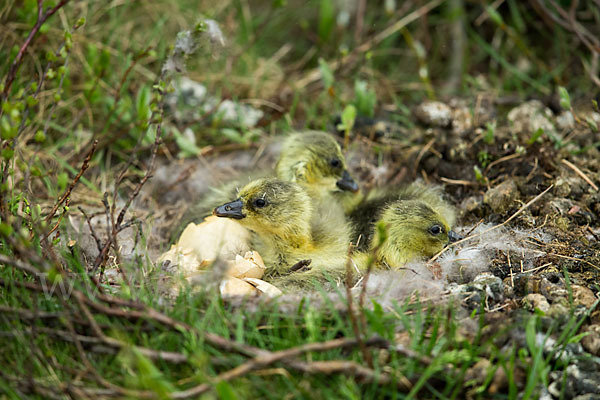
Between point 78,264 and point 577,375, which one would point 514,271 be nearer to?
point 577,375

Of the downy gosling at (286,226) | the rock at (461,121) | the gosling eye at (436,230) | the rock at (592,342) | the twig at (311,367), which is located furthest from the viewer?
the rock at (461,121)

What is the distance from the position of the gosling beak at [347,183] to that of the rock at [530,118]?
1126 millimetres

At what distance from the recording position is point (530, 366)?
209cm

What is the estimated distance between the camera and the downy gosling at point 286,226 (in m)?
3.12

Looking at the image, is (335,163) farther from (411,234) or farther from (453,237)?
(453,237)

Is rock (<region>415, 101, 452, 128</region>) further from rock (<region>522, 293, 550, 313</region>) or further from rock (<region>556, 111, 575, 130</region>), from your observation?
rock (<region>522, 293, 550, 313</region>)

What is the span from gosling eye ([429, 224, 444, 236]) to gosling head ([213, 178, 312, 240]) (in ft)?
2.15

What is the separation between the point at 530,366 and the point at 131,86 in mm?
3434

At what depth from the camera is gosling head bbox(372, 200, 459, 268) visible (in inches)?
118

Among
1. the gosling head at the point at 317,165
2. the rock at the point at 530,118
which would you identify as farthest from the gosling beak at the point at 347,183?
the rock at the point at 530,118

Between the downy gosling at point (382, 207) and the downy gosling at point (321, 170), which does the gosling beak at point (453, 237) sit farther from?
the downy gosling at point (321, 170)

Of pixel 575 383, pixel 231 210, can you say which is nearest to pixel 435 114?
pixel 231 210

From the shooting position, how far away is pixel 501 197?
3.30 meters

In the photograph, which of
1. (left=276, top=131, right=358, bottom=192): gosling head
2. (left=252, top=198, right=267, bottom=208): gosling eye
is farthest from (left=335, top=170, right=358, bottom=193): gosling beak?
(left=252, top=198, right=267, bottom=208): gosling eye
